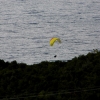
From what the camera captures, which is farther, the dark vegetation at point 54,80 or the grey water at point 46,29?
the grey water at point 46,29

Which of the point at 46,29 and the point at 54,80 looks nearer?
the point at 54,80

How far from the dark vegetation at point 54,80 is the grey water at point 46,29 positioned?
34793 millimetres

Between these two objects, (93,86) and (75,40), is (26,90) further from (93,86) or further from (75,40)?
(75,40)

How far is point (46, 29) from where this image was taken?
10888 cm

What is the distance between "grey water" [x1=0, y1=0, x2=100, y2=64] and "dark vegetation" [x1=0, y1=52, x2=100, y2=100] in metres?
34.8

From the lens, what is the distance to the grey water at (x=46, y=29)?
72.9 meters

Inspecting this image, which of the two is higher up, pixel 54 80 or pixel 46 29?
pixel 46 29

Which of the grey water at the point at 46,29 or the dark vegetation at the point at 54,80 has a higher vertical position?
the grey water at the point at 46,29

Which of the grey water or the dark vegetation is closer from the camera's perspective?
the dark vegetation

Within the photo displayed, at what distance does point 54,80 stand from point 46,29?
277 feet

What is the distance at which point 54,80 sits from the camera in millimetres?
24562

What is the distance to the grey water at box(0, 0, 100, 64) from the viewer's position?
7291cm

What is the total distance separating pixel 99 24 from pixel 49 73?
90424 millimetres

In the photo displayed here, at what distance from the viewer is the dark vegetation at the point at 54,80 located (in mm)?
22391
